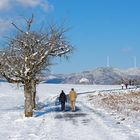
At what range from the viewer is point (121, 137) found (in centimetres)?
1867

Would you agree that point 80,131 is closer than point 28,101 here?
Yes

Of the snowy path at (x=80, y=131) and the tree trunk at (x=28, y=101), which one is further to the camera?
the tree trunk at (x=28, y=101)

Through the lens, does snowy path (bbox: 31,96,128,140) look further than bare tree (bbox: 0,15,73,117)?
No

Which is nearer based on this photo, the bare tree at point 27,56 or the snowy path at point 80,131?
the snowy path at point 80,131

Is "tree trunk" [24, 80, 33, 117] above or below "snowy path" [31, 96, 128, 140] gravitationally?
above

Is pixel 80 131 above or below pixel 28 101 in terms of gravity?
below

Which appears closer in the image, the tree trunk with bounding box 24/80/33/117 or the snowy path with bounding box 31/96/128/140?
the snowy path with bounding box 31/96/128/140

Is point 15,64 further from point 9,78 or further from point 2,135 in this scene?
point 2,135

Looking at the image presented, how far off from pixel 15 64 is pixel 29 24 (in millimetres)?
2853

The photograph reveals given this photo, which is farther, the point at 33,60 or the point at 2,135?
the point at 33,60

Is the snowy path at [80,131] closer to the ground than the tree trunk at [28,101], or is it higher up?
closer to the ground

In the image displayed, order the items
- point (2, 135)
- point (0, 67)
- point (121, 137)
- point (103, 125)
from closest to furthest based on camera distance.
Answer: point (121, 137)
point (2, 135)
point (103, 125)
point (0, 67)

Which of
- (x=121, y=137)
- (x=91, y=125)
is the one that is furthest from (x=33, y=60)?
(x=121, y=137)

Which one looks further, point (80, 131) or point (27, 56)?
point (27, 56)
